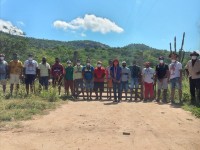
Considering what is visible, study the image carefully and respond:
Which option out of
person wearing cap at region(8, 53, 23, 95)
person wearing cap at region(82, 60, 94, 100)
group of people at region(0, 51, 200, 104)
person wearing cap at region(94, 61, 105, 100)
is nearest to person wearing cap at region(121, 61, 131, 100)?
group of people at region(0, 51, 200, 104)

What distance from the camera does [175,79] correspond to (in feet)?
47.1

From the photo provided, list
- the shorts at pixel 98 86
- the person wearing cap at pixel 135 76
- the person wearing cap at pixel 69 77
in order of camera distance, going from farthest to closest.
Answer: the person wearing cap at pixel 69 77
the person wearing cap at pixel 135 76
the shorts at pixel 98 86

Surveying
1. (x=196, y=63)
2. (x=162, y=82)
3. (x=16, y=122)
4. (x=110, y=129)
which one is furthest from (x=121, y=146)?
(x=162, y=82)

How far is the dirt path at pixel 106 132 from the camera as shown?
23.1 feet

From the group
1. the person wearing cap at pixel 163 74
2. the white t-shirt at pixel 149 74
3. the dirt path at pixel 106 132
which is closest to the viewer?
the dirt path at pixel 106 132

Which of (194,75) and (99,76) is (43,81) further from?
(194,75)

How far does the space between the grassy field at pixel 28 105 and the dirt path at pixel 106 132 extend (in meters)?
0.49

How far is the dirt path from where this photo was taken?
704cm

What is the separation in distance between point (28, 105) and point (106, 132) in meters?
4.31

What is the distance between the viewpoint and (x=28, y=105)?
11.7 m

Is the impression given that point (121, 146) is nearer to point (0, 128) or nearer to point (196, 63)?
point (0, 128)

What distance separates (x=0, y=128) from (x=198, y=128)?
186 inches

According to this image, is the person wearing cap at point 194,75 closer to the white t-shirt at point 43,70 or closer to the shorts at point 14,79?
the white t-shirt at point 43,70

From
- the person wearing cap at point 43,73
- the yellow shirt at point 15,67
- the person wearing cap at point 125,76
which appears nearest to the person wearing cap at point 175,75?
the person wearing cap at point 125,76
